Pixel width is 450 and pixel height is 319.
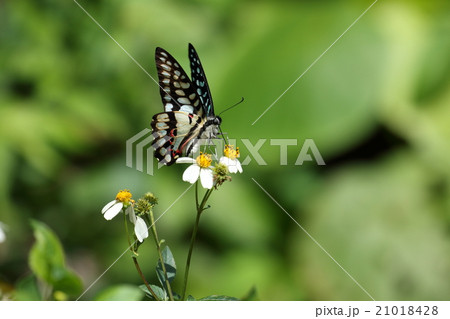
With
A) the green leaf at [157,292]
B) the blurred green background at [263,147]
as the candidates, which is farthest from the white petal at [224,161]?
the blurred green background at [263,147]

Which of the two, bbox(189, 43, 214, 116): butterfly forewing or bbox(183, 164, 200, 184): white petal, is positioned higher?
bbox(189, 43, 214, 116): butterfly forewing
